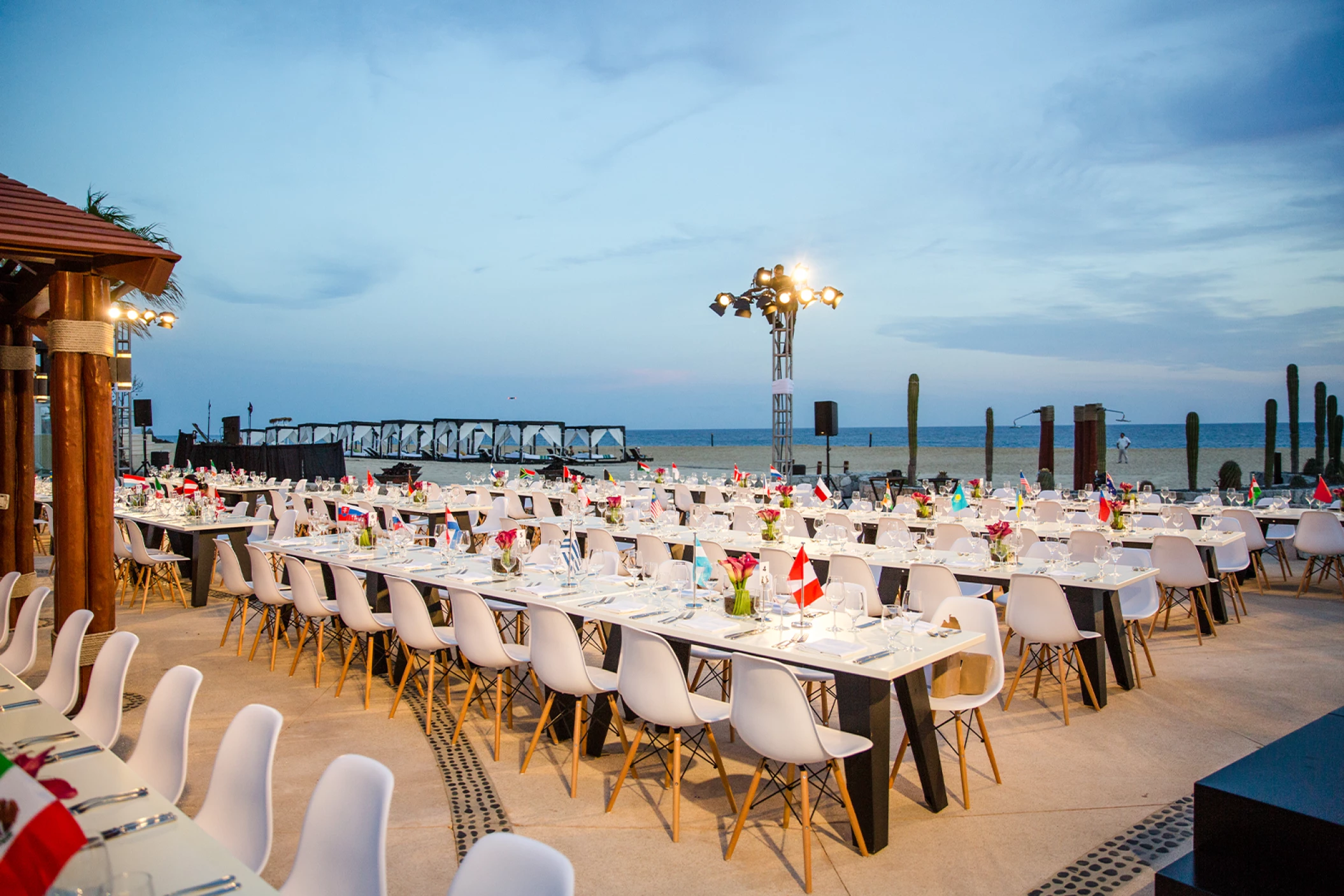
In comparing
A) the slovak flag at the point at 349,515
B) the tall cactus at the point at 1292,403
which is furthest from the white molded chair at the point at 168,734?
the tall cactus at the point at 1292,403

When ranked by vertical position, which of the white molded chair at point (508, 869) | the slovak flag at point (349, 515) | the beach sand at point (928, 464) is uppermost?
the slovak flag at point (349, 515)

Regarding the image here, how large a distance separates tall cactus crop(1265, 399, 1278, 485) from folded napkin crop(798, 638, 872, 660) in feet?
56.5

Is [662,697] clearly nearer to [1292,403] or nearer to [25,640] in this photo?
[25,640]

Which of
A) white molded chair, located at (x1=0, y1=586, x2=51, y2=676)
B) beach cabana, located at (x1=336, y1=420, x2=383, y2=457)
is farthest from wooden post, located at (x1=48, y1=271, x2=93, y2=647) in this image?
beach cabana, located at (x1=336, y1=420, x2=383, y2=457)

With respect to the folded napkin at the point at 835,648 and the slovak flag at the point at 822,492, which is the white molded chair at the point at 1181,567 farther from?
the folded napkin at the point at 835,648

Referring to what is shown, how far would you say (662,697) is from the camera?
142 inches

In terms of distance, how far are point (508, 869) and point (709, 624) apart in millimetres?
2659

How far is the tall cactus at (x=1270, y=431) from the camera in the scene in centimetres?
1725

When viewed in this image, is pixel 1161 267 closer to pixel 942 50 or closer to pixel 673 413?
pixel 942 50

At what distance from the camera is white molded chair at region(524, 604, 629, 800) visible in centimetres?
402

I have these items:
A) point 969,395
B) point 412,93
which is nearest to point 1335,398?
point 412,93

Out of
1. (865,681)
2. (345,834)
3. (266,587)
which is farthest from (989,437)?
(345,834)

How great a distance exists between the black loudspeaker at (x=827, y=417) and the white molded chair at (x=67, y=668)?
10927 millimetres

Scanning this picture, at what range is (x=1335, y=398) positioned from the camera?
19.6 m
